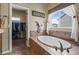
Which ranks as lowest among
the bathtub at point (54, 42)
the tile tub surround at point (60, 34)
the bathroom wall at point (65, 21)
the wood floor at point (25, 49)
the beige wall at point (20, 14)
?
the wood floor at point (25, 49)

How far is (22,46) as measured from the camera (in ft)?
5.76

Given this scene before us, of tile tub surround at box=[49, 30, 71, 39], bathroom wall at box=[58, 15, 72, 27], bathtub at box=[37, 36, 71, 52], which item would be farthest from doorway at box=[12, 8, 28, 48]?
bathroom wall at box=[58, 15, 72, 27]

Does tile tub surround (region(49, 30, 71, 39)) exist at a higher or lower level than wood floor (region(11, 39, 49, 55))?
higher

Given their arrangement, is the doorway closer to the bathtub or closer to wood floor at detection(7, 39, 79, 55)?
wood floor at detection(7, 39, 79, 55)

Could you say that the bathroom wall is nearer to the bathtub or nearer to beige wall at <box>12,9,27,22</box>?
the bathtub

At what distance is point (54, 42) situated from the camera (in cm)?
174

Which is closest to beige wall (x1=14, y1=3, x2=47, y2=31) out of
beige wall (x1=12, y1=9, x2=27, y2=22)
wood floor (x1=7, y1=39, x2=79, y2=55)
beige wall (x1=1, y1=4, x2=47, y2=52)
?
beige wall (x1=1, y1=4, x2=47, y2=52)

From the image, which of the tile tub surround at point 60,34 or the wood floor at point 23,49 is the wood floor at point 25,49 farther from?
the tile tub surround at point 60,34

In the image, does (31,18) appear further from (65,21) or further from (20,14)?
(65,21)

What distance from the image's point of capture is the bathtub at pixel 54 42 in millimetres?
1689

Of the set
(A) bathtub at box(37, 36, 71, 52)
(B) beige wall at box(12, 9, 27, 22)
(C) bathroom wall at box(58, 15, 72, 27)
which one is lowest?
(A) bathtub at box(37, 36, 71, 52)

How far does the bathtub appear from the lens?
1.69 meters

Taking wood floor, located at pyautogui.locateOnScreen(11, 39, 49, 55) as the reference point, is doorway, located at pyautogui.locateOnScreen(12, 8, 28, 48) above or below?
above

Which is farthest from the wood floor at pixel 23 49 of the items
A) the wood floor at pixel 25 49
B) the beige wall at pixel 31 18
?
the beige wall at pixel 31 18
